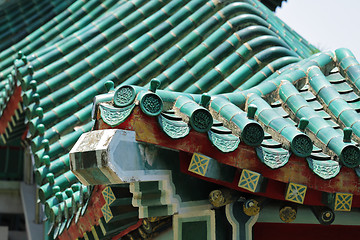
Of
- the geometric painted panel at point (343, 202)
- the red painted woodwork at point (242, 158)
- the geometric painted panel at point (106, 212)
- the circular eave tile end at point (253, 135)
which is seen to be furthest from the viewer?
the geometric painted panel at point (106, 212)

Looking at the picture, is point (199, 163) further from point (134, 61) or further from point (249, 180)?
point (134, 61)

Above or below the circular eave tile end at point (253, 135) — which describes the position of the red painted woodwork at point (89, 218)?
below

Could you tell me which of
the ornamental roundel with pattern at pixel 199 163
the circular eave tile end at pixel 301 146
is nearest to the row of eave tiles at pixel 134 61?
the ornamental roundel with pattern at pixel 199 163

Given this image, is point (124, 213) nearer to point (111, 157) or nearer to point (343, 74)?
point (111, 157)

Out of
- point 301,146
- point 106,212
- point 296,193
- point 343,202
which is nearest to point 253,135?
point 301,146

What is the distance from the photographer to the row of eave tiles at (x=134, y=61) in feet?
28.0

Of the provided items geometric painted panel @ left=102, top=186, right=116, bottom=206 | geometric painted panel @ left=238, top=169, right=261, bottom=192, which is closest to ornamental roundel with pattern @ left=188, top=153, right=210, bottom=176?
geometric painted panel @ left=238, top=169, right=261, bottom=192

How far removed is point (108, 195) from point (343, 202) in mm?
1764

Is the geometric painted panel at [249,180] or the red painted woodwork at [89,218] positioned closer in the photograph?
the geometric painted panel at [249,180]

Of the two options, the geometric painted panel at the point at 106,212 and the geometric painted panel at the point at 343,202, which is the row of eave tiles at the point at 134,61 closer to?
the geometric painted panel at the point at 106,212

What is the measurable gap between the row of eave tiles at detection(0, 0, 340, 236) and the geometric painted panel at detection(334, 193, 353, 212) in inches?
91.3

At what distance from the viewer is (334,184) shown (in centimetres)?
600

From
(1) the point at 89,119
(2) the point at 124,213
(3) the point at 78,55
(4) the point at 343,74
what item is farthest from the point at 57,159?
(4) the point at 343,74

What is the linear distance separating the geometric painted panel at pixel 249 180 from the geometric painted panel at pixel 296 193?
0.25m
